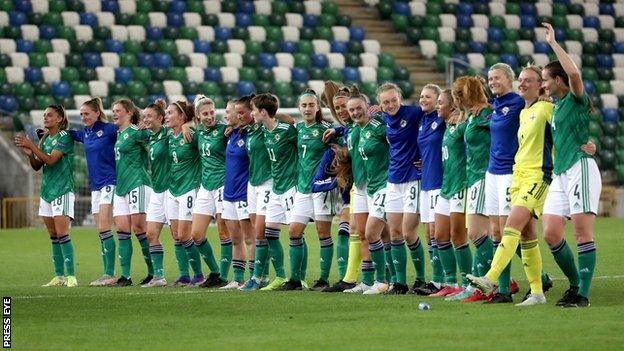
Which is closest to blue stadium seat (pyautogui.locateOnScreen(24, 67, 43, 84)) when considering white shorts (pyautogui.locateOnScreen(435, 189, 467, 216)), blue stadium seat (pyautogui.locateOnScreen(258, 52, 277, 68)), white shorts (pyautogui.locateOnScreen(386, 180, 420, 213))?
blue stadium seat (pyautogui.locateOnScreen(258, 52, 277, 68))

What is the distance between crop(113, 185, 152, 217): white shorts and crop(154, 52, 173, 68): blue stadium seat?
14.8 m

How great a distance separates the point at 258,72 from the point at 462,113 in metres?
18.6

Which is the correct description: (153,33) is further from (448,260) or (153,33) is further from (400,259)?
(448,260)

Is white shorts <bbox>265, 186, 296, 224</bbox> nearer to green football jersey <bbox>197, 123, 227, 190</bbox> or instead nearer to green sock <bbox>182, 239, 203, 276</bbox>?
green football jersey <bbox>197, 123, 227, 190</bbox>

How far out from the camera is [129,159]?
1628cm

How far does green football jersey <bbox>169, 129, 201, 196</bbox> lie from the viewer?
16.0 metres

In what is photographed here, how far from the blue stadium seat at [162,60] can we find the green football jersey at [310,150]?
16.5 meters

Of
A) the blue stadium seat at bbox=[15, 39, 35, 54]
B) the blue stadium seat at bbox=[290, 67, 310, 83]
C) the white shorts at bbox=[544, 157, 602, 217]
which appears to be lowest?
the white shorts at bbox=[544, 157, 602, 217]

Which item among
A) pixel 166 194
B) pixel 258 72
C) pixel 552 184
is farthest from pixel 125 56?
pixel 552 184

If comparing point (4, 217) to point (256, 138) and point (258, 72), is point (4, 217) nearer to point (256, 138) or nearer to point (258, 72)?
point (258, 72)

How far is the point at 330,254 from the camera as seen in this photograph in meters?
14.8

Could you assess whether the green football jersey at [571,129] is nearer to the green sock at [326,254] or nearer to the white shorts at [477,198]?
the white shorts at [477,198]

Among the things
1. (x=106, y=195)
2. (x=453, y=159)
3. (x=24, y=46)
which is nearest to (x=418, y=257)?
(x=453, y=159)

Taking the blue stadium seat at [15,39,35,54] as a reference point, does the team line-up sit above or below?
below
